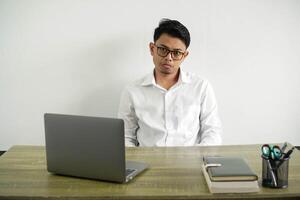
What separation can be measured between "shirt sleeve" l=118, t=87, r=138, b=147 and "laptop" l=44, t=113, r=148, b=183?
0.84 metres

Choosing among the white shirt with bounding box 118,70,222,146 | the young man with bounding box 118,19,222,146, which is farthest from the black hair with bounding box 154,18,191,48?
the white shirt with bounding box 118,70,222,146

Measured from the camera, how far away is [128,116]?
2367 millimetres

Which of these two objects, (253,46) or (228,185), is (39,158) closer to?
(228,185)

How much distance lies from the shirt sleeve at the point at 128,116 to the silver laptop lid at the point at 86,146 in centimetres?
87

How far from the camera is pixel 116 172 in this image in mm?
1412

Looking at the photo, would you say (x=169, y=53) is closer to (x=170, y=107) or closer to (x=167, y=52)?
(x=167, y=52)

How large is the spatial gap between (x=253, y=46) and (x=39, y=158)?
1.53 m

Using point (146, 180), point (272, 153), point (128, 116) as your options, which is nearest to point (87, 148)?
point (146, 180)

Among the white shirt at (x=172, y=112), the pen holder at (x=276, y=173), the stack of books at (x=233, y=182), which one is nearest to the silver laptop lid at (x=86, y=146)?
the stack of books at (x=233, y=182)

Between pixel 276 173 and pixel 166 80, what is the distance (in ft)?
3.75

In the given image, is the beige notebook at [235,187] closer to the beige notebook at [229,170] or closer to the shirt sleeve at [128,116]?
the beige notebook at [229,170]

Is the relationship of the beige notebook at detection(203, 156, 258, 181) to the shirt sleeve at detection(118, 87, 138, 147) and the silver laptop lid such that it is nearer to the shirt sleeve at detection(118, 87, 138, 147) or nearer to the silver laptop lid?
the silver laptop lid

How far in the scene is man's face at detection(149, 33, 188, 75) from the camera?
2.22 m

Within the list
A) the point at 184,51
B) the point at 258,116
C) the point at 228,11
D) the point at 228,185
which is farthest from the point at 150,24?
the point at 228,185
